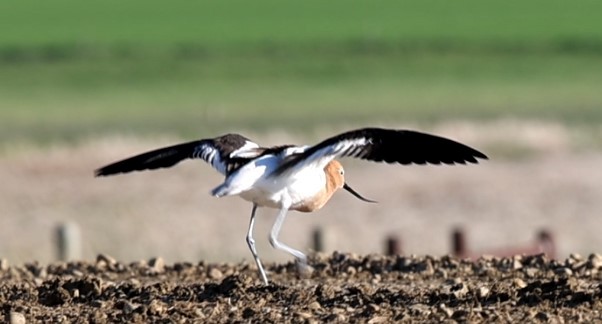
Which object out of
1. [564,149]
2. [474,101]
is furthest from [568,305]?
[474,101]

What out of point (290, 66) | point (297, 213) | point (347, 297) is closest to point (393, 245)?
point (347, 297)

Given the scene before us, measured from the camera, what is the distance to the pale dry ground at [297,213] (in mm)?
21094

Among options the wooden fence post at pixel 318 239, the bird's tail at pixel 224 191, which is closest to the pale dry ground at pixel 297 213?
the wooden fence post at pixel 318 239

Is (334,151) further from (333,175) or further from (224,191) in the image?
(333,175)

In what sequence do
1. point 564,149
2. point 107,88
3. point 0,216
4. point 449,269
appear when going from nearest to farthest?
point 449,269
point 0,216
point 564,149
point 107,88

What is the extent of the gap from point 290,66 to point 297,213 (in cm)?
3651

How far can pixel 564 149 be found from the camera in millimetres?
29016

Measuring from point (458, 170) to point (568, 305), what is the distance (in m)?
17.4

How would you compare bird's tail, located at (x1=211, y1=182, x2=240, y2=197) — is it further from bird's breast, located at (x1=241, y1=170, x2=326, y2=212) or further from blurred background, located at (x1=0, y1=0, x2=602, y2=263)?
blurred background, located at (x1=0, y1=0, x2=602, y2=263)

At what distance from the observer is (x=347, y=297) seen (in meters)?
9.09

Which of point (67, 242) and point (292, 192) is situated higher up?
point (67, 242)

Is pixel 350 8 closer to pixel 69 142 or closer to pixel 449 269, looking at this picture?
pixel 69 142

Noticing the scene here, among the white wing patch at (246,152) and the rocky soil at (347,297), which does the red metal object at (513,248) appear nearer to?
the rocky soil at (347,297)

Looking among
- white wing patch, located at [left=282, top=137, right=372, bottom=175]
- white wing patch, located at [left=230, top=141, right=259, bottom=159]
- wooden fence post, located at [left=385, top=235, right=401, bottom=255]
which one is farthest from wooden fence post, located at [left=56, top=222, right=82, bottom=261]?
white wing patch, located at [left=282, top=137, right=372, bottom=175]
